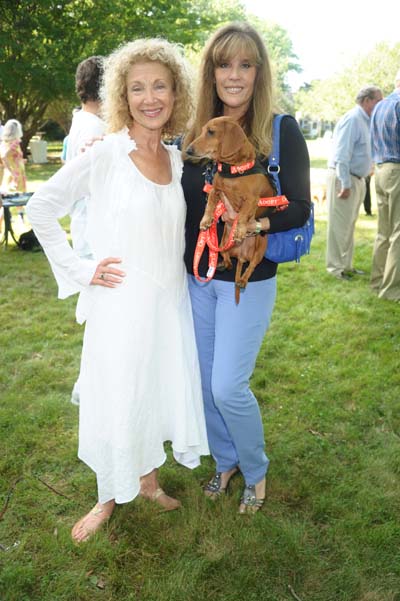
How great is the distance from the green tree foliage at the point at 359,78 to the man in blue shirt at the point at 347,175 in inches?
1194

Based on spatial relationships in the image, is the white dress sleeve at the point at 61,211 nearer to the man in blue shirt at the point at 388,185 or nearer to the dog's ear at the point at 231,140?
the dog's ear at the point at 231,140

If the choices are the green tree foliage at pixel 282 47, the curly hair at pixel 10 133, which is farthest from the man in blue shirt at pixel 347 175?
the green tree foliage at pixel 282 47

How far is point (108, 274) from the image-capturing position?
2305 mm

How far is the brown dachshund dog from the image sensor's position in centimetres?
227

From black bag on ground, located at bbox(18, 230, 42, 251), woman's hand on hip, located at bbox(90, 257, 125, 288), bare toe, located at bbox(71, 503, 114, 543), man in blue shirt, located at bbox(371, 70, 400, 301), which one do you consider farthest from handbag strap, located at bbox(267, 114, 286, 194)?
black bag on ground, located at bbox(18, 230, 42, 251)

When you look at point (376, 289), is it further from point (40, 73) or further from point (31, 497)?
point (40, 73)

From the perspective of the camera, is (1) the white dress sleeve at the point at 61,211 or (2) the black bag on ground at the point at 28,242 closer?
(1) the white dress sleeve at the point at 61,211

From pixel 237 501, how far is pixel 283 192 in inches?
70.7

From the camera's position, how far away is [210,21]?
25391mm

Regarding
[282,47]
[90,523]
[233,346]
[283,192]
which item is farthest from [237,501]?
[282,47]

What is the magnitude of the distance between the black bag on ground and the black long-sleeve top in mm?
6477

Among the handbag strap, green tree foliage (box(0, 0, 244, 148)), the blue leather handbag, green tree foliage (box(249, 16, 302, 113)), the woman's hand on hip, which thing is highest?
Answer: green tree foliage (box(249, 16, 302, 113))

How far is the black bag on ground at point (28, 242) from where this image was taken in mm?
8367

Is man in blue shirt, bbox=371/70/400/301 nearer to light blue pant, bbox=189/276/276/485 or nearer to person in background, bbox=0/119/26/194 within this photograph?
light blue pant, bbox=189/276/276/485
